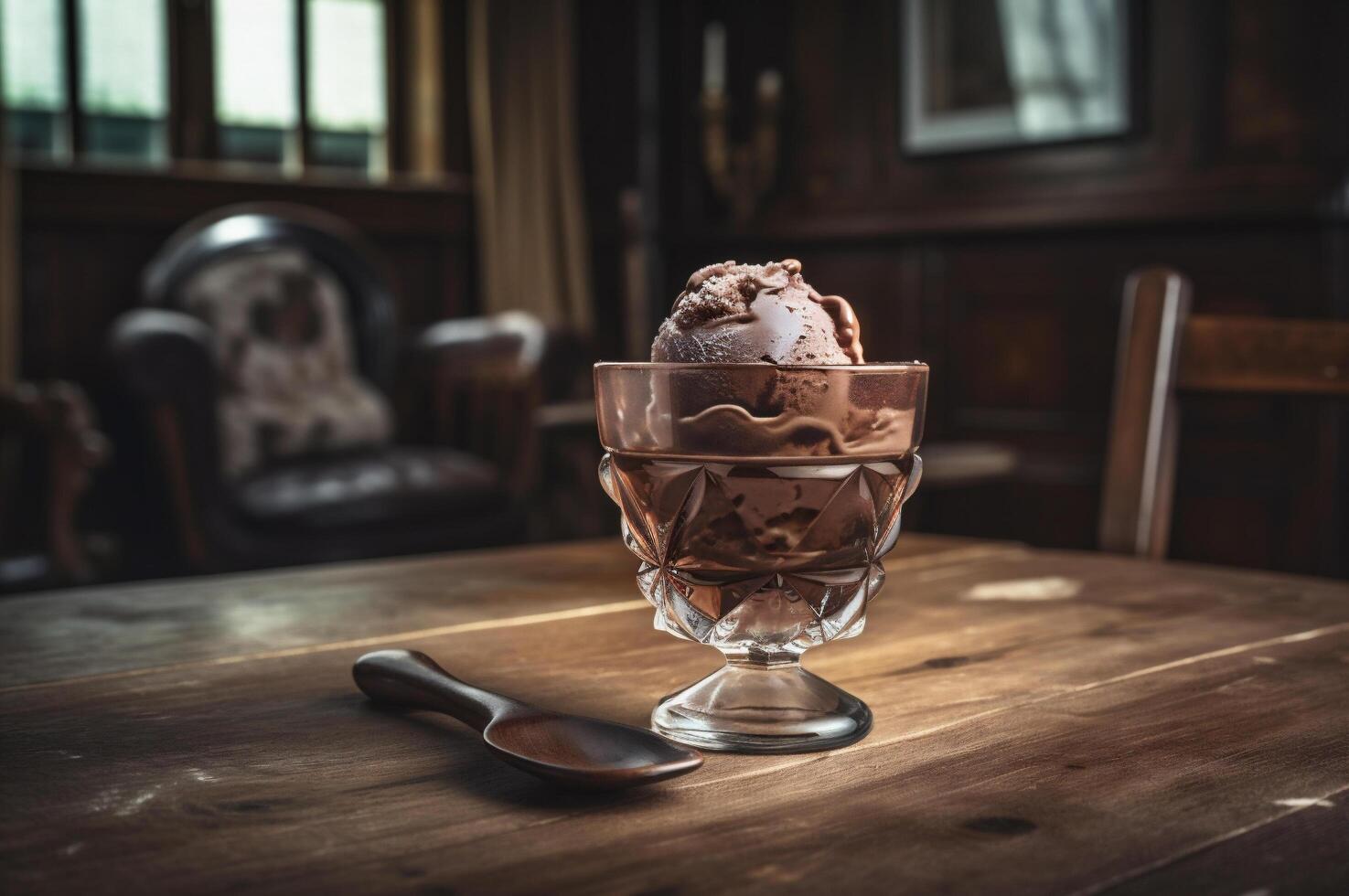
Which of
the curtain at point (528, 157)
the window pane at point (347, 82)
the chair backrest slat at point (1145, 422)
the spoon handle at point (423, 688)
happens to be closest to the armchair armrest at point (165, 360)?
the window pane at point (347, 82)

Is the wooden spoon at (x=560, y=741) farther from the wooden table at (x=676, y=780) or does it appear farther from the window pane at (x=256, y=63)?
the window pane at (x=256, y=63)

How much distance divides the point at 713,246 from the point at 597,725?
4634mm

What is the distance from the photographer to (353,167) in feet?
16.1

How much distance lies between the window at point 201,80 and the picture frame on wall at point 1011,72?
1.99 metres

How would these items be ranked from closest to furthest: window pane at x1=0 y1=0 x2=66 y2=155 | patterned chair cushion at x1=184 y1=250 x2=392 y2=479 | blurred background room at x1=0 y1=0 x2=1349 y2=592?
blurred background room at x1=0 y1=0 x2=1349 y2=592 → patterned chair cushion at x1=184 y1=250 x2=392 y2=479 → window pane at x1=0 y1=0 x2=66 y2=155

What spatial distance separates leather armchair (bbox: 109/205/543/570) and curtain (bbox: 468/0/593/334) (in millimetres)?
884

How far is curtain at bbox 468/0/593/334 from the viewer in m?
5.08

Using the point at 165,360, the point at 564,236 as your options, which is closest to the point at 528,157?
the point at 564,236

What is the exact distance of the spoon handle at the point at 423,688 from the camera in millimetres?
628

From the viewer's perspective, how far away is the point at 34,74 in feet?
13.8

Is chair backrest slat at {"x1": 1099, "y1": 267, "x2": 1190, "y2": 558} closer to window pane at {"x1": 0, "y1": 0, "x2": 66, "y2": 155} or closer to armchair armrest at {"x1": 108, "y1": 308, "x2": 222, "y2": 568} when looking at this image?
armchair armrest at {"x1": 108, "y1": 308, "x2": 222, "y2": 568}

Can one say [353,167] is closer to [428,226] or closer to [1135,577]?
[428,226]

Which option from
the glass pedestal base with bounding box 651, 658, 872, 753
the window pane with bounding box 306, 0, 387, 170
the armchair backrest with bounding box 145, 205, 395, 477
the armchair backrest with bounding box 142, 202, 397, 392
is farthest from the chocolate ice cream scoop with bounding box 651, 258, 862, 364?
the window pane with bounding box 306, 0, 387, 170

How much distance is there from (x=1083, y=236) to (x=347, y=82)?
2677 millimetres
